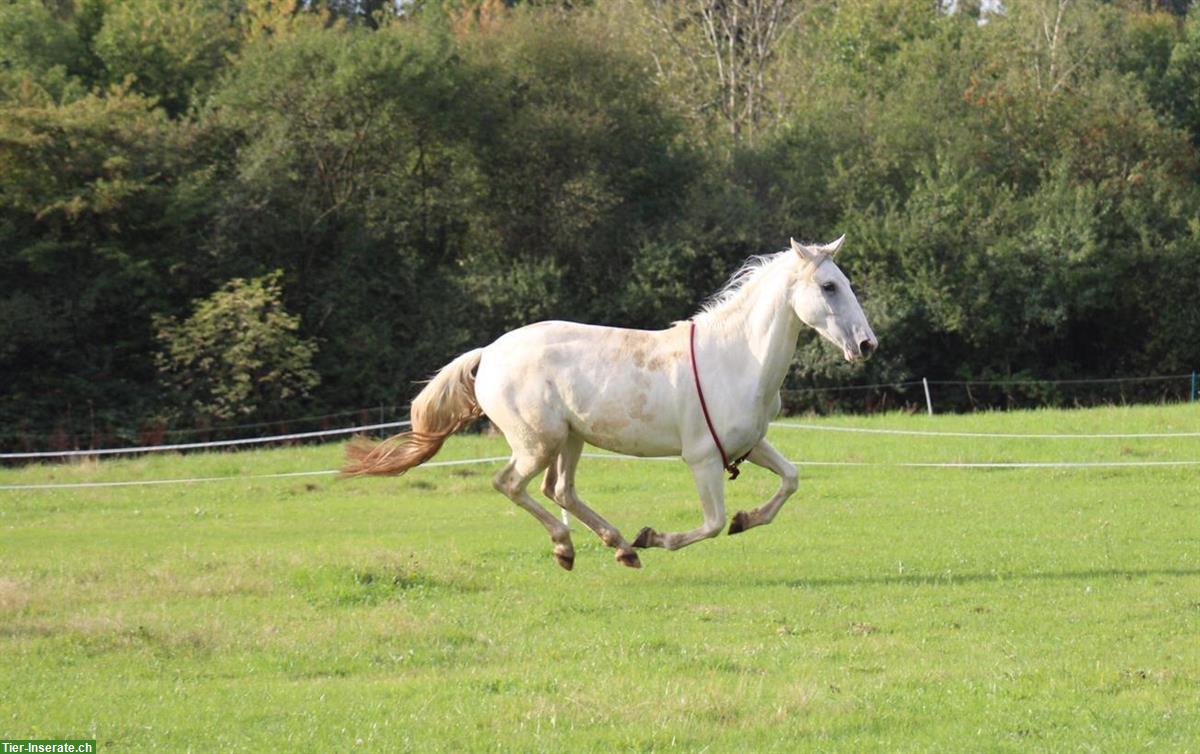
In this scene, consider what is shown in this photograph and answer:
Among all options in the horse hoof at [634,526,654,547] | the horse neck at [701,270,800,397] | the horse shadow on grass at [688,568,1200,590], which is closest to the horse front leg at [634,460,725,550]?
the horse hoof at [634,526,654,547]

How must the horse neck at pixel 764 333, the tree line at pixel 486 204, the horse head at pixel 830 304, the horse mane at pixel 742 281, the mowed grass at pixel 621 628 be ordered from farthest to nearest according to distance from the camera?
the tree line at pixel 486 204
the horse mane at pixel 742 281
the horse neck at pixel 764 333
the horse head at pixel 830 304
the mowed grass at pixel 621 628

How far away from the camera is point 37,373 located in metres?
32.6

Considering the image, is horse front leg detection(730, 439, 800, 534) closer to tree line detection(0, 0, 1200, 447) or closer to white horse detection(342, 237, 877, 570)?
white horse detection(342, 237, 877, 570)

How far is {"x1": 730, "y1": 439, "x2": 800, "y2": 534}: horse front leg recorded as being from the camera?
10875mm

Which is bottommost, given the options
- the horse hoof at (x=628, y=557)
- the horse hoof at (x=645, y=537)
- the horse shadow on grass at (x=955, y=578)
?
the horse shadow on grass at (x=955, y=578)

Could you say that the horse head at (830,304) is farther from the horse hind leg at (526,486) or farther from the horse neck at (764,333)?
the horse hind leg at (526,486)

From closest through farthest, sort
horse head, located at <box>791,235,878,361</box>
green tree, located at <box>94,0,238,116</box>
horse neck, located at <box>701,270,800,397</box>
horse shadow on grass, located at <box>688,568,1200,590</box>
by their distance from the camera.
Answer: horse head, located at <box>791,235,878,361</box>
horse neck, located at <box>701,270,800,397</box>
horse shadow on grass, located at <box>688,568,1200,590</box>
green tree, located at <box>94,0,238,116</box>

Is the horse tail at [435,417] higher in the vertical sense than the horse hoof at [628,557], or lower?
higher

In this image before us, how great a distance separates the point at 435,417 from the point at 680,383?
2.10 metres

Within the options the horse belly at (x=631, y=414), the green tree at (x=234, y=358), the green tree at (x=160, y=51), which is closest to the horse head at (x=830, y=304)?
the horse belly at (x=631, y=414)

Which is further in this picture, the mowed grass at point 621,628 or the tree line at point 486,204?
the tree line at point 486,204

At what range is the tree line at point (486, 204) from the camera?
32.8 metres

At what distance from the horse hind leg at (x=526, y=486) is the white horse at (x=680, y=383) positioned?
1 centimetres

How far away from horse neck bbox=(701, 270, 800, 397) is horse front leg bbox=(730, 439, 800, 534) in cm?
57
